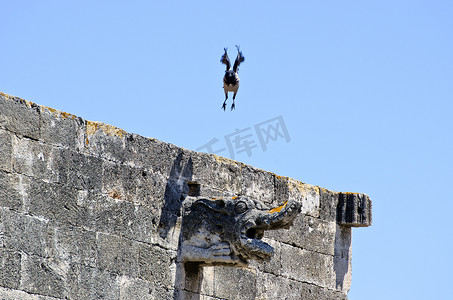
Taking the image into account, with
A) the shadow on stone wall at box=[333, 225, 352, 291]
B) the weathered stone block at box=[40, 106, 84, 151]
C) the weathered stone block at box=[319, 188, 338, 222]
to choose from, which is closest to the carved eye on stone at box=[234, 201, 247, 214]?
the weathered stone block at box=[40, 106, 84, 151]

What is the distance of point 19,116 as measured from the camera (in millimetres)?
8695

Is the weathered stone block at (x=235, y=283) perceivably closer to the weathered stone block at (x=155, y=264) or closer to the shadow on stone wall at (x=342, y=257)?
the weathered stone block at (x=155, y=264)

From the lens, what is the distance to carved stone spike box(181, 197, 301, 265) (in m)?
9.62

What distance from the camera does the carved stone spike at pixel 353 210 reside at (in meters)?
11.8

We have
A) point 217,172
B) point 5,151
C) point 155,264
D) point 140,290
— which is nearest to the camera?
point 5,151

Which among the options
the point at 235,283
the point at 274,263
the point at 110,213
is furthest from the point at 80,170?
the point at 274,263

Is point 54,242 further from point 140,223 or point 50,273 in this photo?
point 140,223

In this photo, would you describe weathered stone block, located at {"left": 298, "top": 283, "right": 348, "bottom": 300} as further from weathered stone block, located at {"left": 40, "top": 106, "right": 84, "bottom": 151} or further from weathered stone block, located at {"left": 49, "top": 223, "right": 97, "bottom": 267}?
weathered stone block, located at {"left": 40, "top": 106, "right": 84, "bottom": 151}

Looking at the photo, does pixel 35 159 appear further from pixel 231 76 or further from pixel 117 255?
pixel 231 76

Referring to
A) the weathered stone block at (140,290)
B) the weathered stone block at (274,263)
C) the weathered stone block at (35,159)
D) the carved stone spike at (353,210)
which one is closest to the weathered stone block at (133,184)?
the weathered stone block at (35,159)

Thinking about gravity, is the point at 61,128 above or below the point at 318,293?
above

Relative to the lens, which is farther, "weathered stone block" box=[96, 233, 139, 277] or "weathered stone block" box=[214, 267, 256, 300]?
"weathered stone block" box=[214, 267, 256, 300]

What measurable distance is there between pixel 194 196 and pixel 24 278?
209cm

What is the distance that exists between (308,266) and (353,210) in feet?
2.70
